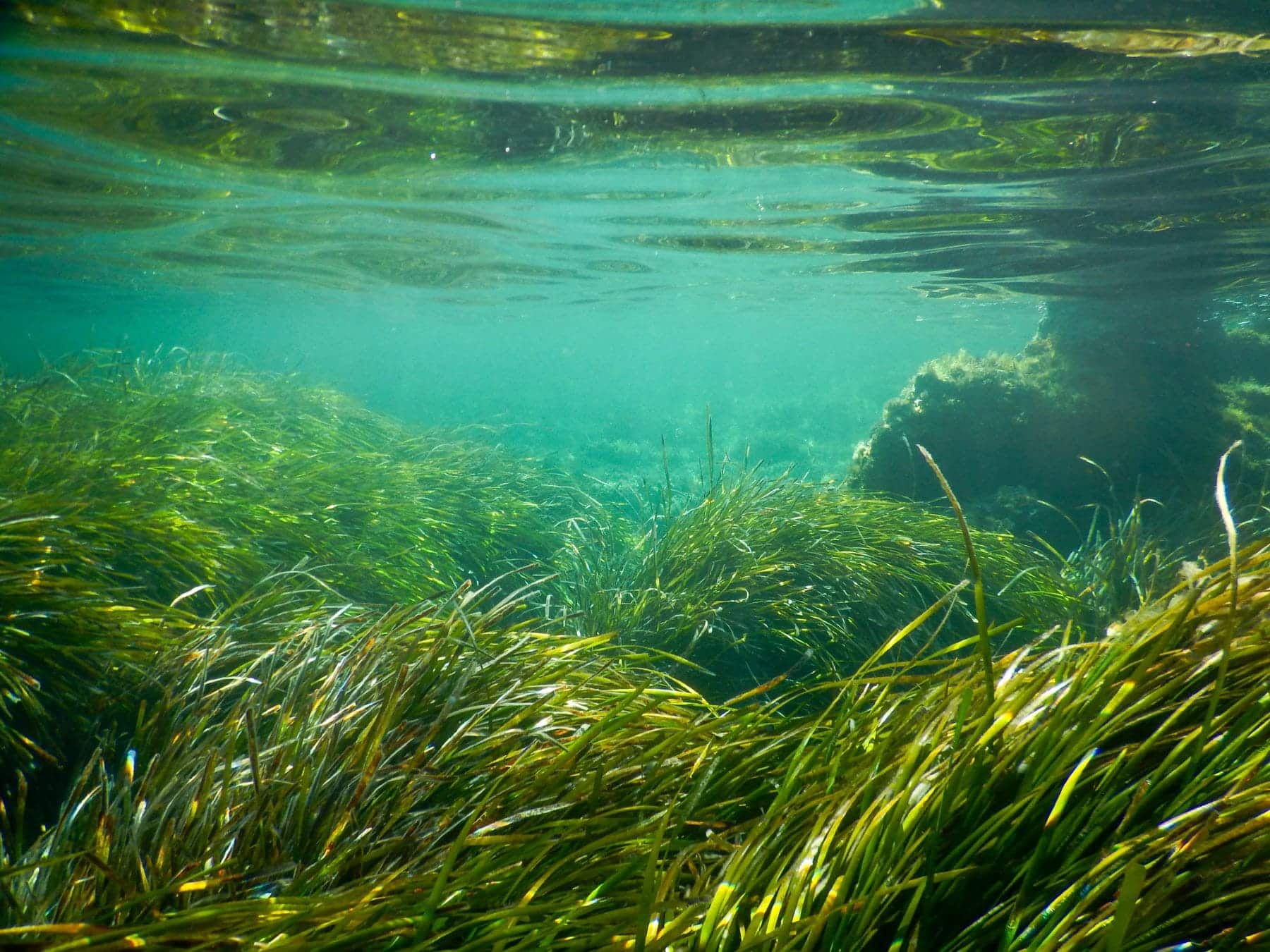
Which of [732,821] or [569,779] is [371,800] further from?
[732,821]

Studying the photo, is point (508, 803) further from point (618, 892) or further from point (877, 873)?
point (877, 873)

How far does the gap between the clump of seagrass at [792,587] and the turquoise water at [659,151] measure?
A: 16.5 feet

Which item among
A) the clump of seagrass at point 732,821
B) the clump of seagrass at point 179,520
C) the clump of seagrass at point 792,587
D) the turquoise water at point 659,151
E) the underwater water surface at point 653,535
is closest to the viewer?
the clump of seagrass at point 732,821

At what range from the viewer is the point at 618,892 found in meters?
1.81

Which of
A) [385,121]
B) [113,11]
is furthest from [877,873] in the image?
[385,121]

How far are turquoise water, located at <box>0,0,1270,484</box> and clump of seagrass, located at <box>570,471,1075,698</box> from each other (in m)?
5.04

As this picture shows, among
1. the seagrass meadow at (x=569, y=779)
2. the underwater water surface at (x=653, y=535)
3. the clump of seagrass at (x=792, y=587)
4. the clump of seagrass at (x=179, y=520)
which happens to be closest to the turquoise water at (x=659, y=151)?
the underwater water surface at (x=653, y=535)

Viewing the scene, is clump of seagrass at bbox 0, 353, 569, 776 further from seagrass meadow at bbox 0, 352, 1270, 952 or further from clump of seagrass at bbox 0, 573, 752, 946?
clump of seagrass at bbox 0, 573, 752, 946

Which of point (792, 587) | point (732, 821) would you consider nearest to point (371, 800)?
point (732, 821)

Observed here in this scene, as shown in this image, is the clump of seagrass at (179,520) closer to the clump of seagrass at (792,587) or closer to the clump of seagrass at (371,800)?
the clump of seagrass at (371,800)

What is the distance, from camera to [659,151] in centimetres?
1014

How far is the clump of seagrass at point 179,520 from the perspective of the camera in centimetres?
327

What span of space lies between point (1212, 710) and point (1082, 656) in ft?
2.47

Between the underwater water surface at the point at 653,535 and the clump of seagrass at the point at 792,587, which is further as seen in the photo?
the clump of seagrass at the point at 792,587
